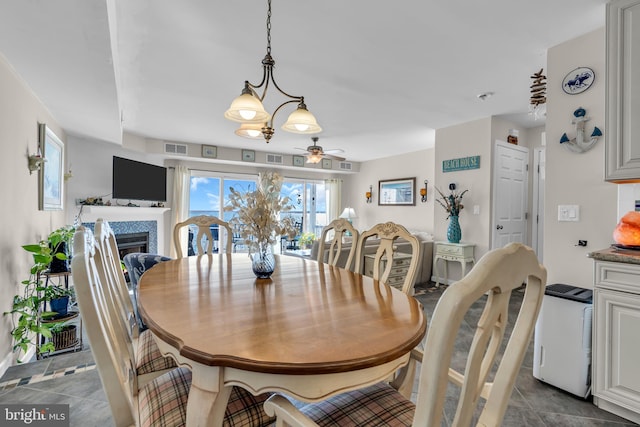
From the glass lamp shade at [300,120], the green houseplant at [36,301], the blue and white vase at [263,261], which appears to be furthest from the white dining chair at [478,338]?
the green houseplant at [36,301]

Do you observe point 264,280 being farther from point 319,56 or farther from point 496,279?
point 319,56

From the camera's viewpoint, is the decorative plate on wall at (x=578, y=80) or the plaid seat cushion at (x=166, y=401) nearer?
the plaid seat cushion at (x=166, y=401)

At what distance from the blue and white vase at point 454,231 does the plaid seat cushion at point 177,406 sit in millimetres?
3926

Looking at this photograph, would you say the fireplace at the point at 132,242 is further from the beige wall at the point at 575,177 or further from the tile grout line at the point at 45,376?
the beige wall at the point at 575,177

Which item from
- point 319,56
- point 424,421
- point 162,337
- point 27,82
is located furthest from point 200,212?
point 424,421

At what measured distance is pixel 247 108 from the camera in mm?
1839

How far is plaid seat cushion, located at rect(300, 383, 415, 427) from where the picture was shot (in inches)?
38.1

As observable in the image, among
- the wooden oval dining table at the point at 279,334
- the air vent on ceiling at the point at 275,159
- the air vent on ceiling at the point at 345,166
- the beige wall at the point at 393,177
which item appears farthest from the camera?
the air vent on ceiling at the point at 345,166

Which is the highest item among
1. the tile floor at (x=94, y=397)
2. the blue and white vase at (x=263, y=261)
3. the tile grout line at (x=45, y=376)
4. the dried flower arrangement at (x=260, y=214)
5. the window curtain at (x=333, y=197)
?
the window curtain at (x=333, y=197)

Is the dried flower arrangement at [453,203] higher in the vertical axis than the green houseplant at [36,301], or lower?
higher

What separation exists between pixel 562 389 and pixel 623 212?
1216 mm

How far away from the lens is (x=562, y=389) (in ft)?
6.48

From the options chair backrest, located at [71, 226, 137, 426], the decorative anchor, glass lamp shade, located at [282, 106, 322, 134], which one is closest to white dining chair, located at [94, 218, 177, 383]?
chair backrest, located at [71, 226, 137, 426]

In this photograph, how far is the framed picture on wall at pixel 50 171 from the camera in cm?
304
